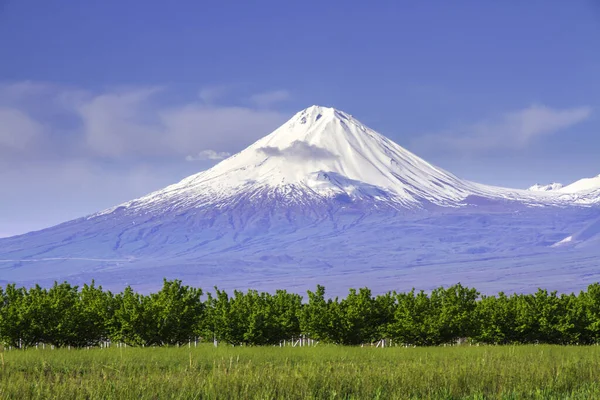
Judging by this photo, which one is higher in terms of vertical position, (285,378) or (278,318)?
(278,318)

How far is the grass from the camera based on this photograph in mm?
18156

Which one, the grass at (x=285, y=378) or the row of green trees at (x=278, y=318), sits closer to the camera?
the grass at (x=285, y=378)

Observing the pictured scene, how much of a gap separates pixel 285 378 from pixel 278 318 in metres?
17.8

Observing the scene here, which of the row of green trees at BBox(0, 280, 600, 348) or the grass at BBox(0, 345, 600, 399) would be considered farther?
the row of green trees at BBox(0, 280, 600, 348)

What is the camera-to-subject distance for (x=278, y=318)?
37.5m

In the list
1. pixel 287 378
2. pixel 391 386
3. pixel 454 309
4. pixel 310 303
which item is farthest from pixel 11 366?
pixel 454 309

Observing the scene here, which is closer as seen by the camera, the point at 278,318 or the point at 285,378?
the point at 285,378

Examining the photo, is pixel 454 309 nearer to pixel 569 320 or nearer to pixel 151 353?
pixel 569 320

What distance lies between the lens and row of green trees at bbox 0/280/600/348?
35188mm

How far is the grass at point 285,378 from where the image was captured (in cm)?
1816

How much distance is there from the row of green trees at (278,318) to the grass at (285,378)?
21.7 ft

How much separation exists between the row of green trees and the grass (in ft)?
21.7

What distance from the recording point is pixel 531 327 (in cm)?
3875

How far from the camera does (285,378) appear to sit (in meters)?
19.7
